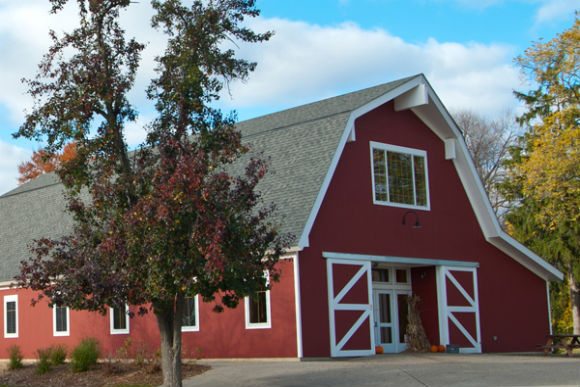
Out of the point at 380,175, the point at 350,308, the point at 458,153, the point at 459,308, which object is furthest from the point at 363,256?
the point at 458,153

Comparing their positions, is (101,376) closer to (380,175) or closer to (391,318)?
(391,318)

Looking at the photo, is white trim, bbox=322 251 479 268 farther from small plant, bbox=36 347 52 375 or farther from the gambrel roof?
small plant, bbox=36 347 52 375

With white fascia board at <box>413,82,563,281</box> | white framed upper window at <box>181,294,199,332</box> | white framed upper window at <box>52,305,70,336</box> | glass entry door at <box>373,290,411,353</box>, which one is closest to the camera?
white framed upper window at <box>181,294,199,332</box>

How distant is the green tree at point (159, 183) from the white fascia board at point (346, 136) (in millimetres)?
4287

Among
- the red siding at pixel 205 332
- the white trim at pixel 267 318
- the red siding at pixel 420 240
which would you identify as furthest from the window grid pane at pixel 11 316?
the red siding at pixel 420 240

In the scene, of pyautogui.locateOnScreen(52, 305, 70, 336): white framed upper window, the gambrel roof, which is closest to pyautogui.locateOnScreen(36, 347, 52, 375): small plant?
pyautogui.locateOnScreen(52, 305, 70, 336): white framed upper window

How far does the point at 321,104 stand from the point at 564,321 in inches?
808

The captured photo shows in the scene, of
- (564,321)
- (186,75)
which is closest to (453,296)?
(186,75)

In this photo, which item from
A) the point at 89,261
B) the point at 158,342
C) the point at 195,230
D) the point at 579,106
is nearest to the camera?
the point at 195,230

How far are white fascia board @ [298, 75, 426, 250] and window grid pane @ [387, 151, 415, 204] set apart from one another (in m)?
1.64

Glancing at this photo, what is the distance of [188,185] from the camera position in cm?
1099

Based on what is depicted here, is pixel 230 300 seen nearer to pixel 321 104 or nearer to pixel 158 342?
pixel 158 342

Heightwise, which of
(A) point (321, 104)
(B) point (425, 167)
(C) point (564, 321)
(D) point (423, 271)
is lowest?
(C) point (564, 321)

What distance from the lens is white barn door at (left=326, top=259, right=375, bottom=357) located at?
17.7 metres
